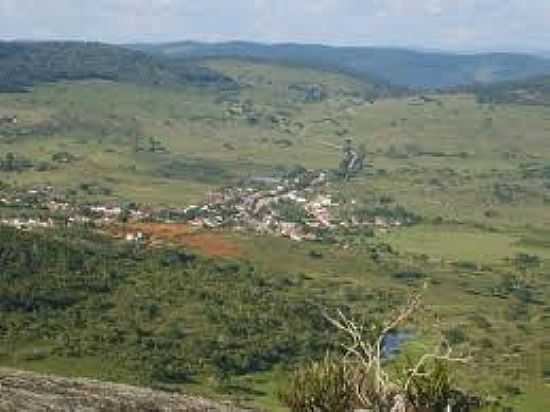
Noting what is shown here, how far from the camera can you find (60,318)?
152 meters

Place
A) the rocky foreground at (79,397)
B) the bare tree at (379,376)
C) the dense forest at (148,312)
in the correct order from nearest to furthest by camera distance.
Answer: the rocky foreground at (79,397), the bare tree at (379,376), the dense forest at (148,312)

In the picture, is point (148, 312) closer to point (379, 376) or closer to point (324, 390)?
point (324, 390)

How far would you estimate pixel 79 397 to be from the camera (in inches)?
922

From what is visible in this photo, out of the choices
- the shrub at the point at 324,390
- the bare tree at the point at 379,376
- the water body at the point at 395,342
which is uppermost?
the bare tree at the point at 379,376

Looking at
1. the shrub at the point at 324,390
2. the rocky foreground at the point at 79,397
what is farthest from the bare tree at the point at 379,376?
the rocky foreground at the point at 79,397

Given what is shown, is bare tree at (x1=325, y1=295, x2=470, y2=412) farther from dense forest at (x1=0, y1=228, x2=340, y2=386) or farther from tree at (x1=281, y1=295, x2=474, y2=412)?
dense forest at (x1=0, y1=228, x2=340, y2=386)

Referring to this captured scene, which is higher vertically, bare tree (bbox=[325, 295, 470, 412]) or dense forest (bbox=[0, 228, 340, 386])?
bare tree (bbox=[325, 295, 470, 412])

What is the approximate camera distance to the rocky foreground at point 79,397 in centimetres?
2197

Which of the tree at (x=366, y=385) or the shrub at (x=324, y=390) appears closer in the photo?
the tree at (x=366, y=385)

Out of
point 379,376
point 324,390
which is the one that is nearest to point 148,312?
point 324,390

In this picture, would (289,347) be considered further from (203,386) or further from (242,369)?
(203,386)

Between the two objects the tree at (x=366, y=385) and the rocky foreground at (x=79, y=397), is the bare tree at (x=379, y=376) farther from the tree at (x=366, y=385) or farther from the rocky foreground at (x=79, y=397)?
the rocky foreground at (x=79, y=397)

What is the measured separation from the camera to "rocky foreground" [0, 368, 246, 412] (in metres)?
22.0

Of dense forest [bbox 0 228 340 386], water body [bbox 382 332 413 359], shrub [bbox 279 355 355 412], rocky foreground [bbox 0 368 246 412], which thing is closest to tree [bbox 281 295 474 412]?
shrub [bbox 279 355 355 412]
